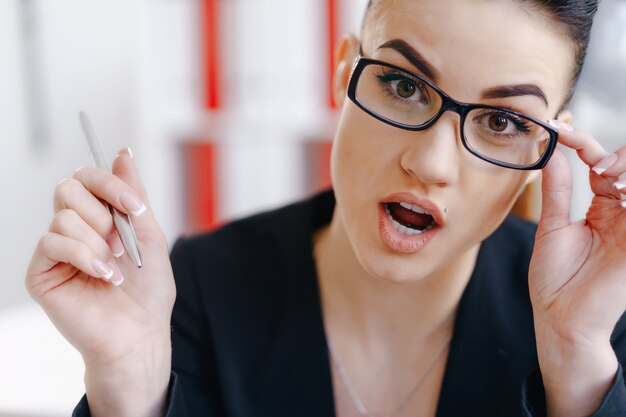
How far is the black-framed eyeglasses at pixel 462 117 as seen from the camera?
36.4 inches

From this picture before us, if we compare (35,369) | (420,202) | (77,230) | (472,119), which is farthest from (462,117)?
(35,369)

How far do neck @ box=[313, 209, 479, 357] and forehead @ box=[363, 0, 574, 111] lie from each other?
1.24 ft

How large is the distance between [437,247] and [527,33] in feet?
1.02

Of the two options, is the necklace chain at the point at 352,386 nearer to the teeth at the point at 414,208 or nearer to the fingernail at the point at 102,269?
the teeth at the point at 414,208

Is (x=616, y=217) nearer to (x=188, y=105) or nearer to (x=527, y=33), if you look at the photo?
(x=527, y=33)

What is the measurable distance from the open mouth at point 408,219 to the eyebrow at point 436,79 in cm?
19

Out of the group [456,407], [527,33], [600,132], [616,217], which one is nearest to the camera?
[527,33]

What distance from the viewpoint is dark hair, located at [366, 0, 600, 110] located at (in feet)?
2.99

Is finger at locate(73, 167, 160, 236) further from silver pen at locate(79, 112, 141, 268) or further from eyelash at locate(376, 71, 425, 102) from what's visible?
eyelash at locate(376, 71, 425, 102)

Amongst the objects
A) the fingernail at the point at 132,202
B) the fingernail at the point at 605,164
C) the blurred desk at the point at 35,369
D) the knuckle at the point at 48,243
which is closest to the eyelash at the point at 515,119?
the fingernail at the point at 605,164

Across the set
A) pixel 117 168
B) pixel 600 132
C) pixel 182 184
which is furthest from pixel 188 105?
pixel 117 168

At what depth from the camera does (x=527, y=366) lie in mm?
1131

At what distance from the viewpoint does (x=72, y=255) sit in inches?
34.1

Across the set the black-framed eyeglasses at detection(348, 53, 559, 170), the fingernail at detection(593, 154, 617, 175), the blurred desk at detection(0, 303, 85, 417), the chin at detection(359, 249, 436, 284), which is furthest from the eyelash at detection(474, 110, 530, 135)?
the blurred desk at detection(0, 303, 85, 417)
